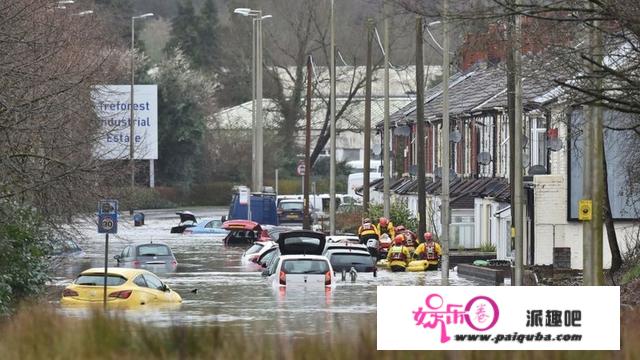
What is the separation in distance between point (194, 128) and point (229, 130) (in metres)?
8.74

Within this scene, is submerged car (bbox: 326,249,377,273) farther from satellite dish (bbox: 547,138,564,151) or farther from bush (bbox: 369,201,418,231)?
bush (bbox: 369,201,418,231)

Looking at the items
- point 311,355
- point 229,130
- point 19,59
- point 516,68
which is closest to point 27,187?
point 19,59

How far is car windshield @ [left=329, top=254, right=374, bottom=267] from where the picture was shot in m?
46.4

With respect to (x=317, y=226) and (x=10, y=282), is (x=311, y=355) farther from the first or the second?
(x=317, y=226)

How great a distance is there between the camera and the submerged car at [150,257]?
1917 inches

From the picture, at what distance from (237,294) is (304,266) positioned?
5.85ft

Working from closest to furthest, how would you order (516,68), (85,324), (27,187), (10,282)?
1. (85,324)
2. (516,68)
3. (27,187)
4. (10,282)

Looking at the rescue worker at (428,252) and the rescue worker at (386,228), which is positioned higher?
the rescue worker at (386,228)

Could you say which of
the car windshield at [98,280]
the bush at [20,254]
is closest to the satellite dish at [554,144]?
the car windshield at [98,280]

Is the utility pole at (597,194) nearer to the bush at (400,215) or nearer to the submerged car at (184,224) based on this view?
the bush at (400,215)

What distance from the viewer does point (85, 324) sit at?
16438 mm

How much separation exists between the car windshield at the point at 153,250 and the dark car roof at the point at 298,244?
3.64 meters

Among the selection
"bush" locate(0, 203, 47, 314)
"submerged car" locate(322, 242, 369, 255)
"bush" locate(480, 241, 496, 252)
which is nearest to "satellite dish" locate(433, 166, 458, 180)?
"bush" locate(480, 241, 496, 252)

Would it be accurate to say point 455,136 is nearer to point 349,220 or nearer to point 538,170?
point 538,170
